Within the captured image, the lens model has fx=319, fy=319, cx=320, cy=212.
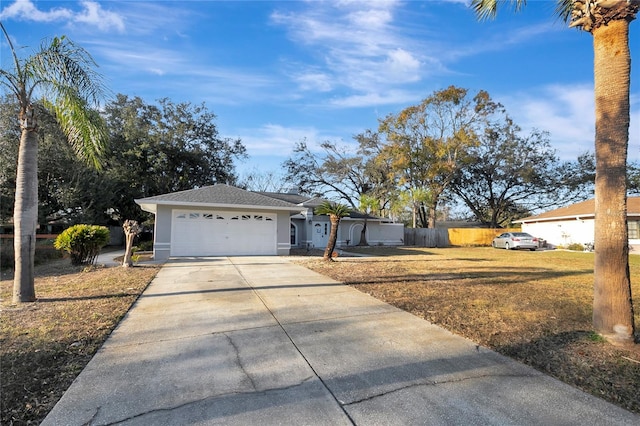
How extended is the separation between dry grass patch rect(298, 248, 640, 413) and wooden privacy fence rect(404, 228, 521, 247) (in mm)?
16932

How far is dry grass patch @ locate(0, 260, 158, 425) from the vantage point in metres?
2.82

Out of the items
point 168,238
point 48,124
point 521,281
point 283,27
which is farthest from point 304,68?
point 48,124

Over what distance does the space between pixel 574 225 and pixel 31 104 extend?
1183 inches

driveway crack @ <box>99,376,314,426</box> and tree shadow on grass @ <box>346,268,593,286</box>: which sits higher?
tree shadow on grass @ <box>346,268,593,286</box>

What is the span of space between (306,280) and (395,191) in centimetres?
2414

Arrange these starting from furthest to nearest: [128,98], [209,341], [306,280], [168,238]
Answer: [128,98] → [168,238] → [306,280] → [209,341]

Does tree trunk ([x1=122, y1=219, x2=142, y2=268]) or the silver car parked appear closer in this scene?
tree trunk ([x1=122, y1=219, x2=142, y2=268])

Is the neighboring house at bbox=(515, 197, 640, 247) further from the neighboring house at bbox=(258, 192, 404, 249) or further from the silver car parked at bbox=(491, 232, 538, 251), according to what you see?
the neighboring house at bbox=(258, 192, 404, 249)

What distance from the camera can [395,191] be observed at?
102 feet

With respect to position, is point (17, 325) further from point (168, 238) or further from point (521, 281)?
point (521, 281)

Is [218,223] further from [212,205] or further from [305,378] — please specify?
[305,378]

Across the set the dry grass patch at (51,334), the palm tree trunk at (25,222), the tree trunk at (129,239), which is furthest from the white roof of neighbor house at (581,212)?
the palm tree trunk at (25,222)

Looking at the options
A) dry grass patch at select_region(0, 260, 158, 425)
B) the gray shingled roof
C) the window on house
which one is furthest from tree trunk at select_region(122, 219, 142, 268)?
the window on house

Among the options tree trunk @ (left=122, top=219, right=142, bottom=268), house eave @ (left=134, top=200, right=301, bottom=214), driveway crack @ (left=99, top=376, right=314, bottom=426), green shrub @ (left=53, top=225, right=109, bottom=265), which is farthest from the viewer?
house eave @ (left=134, top=200, right=301, bottom=214)
